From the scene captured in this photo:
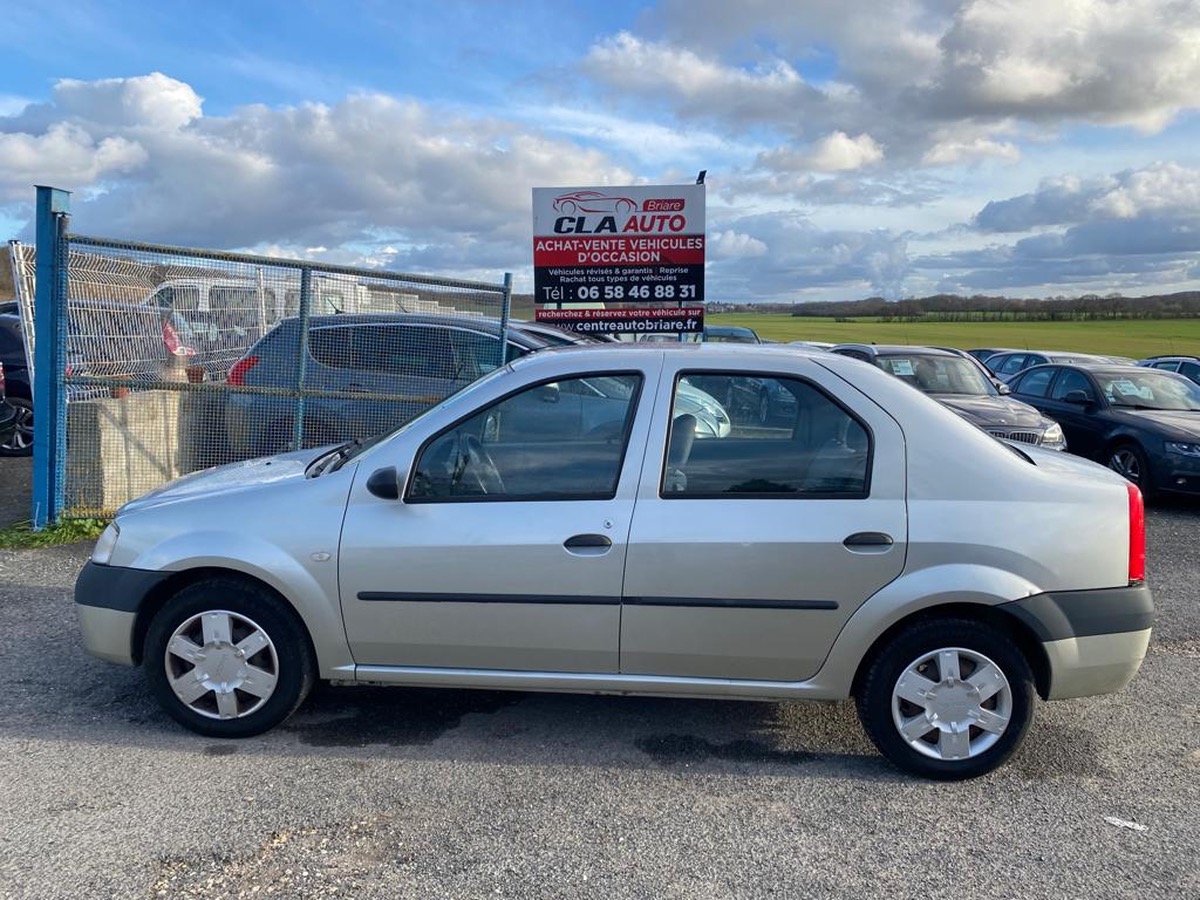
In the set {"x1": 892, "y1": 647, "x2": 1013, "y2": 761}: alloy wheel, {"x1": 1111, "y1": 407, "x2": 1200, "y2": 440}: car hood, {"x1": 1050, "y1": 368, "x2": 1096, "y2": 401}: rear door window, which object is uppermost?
{"x1": 1050, "y1": 368, "x2": 1096, "y2": 401}: rear door window

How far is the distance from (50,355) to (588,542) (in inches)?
214

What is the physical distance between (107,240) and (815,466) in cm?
586

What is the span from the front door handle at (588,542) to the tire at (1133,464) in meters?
7.86

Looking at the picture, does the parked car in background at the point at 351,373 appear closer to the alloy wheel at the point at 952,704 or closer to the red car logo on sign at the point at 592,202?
the red car logo on sign at the point at 592,202

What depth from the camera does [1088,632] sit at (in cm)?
373

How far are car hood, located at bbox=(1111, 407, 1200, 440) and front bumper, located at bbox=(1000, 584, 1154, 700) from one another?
23.0ft

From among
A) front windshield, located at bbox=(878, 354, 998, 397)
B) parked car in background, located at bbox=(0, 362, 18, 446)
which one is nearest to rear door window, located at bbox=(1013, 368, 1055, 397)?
front windshield, located at bbox=(878, 354, 998, 397)

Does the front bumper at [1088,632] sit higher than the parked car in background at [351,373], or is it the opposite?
the parked car in background at [351,373]

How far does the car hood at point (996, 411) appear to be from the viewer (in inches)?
388

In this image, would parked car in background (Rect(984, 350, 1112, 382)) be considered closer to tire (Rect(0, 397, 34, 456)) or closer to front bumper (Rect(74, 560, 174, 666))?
tire (Rect(0, 397, 34, 456))

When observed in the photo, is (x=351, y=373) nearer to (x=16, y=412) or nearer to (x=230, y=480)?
(x=230, y=480)

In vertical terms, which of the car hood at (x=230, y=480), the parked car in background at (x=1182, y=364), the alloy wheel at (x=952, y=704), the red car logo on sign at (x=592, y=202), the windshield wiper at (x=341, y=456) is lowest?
the alloy wheel at (x=952, y=704)

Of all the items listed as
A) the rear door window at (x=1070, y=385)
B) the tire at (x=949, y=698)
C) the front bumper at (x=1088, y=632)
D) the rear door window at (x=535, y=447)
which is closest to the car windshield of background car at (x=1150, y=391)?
the rear door window at (x=1070, y=385)

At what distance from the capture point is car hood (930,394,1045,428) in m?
9.84
